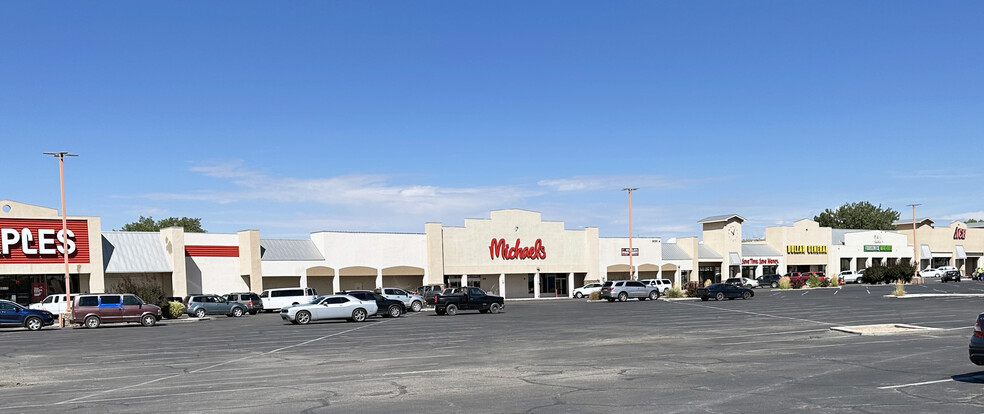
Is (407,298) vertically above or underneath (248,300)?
underneath

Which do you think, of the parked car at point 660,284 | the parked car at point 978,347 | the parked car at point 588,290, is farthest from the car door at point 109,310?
the parked car at point 660,284

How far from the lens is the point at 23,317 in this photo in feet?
120

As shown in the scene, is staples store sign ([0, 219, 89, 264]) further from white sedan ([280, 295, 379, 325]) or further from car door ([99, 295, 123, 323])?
white sedan ([280, 295, 379, 325])

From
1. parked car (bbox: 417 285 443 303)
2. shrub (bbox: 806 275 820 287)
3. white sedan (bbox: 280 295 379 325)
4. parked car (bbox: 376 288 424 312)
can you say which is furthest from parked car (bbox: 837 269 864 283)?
white sedan (bbox: 280 295 379 325)

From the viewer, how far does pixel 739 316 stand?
36750 millimetres

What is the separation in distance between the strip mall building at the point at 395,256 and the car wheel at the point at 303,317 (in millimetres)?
22988

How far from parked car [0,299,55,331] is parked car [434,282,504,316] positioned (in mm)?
18543

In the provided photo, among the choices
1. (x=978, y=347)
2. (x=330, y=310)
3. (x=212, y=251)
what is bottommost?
(x=330, y=310)

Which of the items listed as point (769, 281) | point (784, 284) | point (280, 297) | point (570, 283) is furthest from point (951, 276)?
point (280, 297)

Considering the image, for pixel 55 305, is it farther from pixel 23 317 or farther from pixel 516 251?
pixel 516 251

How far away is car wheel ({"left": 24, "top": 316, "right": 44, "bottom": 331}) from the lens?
36.7 metres

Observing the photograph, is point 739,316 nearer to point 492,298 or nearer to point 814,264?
point 492,298

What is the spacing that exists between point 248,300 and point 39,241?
553 inches

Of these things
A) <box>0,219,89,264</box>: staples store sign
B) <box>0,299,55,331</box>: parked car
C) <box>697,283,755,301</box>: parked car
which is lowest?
<box>697,283,755,301</box>: parked car
